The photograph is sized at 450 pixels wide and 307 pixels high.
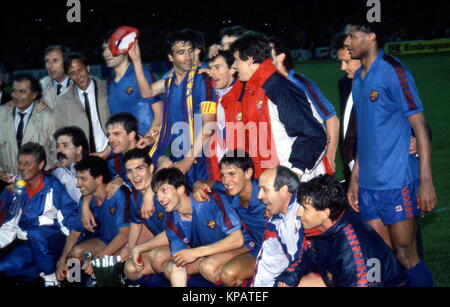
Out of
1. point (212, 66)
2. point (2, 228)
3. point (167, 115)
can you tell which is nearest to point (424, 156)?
point (212, 66)

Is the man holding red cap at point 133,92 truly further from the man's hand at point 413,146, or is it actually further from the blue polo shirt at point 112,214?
the man's hand at point 413,146

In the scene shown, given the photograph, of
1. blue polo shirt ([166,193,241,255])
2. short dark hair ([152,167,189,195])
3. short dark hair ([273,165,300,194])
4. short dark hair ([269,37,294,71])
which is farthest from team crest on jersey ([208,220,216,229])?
short dark hair ([269,37,294,71])

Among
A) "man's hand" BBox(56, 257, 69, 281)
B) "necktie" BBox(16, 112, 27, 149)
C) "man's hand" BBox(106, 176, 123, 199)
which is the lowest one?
"man's hand" BBox(56, 257, 69, 281)

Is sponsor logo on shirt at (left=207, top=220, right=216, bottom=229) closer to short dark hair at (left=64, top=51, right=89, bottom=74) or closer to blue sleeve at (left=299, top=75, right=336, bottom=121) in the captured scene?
blue sleeve at (left=299, top=75, right=336, bottom=121)

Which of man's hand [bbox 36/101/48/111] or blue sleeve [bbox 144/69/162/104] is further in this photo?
man's hand [bbox 36/101/48/111]

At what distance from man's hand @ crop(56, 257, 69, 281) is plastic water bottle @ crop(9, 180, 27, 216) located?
2.61 ft

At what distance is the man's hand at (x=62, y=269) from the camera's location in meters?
5.34

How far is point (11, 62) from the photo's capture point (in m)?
31.4

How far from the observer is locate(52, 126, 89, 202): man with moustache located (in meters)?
5.88

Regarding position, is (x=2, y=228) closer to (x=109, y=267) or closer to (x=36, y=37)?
(x=109, y=267)

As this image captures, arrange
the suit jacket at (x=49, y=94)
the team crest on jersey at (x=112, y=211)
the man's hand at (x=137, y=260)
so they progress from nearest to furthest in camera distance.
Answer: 1. the man's hand at (x=137, y=260)
2. the team crest on jersey at (x=112, y=211)
3. the suit jacket at (x=49, y=94)

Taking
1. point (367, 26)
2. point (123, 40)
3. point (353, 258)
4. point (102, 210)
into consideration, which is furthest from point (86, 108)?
point (353, 258)

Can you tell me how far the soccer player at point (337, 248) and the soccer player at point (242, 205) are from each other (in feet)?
2.14

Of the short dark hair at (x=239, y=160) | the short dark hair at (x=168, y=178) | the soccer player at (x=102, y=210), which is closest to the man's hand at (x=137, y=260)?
the soccer player at (x=102, y=210)
